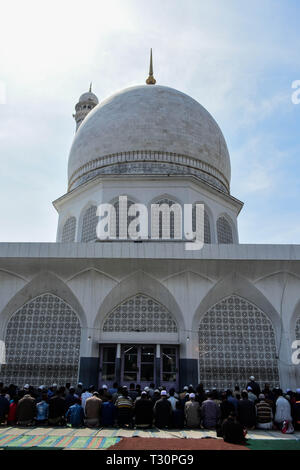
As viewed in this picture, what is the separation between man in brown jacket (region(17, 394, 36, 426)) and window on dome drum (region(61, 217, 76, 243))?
9.17 metres

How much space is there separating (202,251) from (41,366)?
256 inches

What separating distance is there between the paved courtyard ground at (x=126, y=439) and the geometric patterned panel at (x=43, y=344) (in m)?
4.52

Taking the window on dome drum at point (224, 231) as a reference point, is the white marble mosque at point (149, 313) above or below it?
below

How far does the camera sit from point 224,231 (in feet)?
54.2

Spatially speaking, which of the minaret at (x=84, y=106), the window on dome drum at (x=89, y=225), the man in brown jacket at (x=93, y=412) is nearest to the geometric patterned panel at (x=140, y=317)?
the window on dome drum at (x=89, y=225)

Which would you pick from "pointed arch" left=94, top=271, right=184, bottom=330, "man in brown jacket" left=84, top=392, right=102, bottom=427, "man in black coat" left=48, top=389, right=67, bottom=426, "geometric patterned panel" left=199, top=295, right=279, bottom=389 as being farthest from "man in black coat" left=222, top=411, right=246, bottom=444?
"pointed arch" left=94, top=271, right=184, bottom=330

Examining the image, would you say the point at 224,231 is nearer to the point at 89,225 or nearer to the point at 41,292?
the point at 89,225

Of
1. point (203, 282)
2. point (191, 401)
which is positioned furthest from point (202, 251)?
point (191, 401)

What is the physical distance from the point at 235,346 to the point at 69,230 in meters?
8.79

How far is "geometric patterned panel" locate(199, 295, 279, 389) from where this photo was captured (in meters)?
11.9

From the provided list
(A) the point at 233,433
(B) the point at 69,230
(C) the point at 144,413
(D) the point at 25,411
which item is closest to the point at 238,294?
Answer: (C) the point at 144,413

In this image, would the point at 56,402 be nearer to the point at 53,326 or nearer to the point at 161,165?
Result: the point at 53,326

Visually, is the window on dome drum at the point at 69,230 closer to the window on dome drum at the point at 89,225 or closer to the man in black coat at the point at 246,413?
the window on dome drum at the point at 89,225

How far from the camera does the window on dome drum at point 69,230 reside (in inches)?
647
